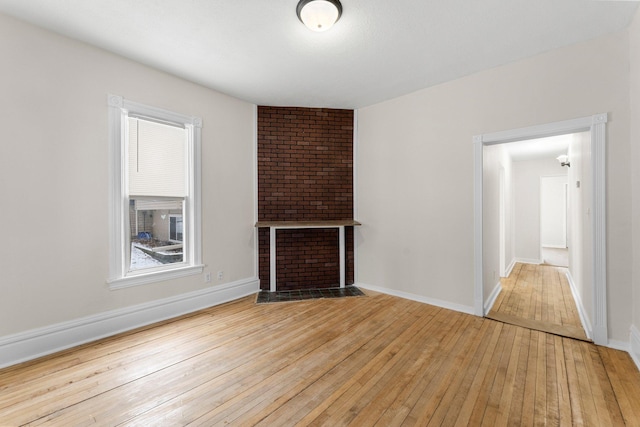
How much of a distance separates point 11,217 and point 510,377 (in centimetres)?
420

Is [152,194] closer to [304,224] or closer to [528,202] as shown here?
[304,224]

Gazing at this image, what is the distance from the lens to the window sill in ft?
9.22

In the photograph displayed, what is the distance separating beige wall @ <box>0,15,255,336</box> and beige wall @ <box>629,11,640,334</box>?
4543mm

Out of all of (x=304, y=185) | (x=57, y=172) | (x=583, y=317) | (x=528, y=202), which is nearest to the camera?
(x=57, y=172)

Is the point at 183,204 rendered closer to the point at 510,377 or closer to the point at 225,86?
the point at 225,86

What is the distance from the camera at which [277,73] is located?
3.21 m

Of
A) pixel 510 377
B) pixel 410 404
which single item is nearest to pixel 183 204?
pixel 410 404

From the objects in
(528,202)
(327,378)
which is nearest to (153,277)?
(327,378)

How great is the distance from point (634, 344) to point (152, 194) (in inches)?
192

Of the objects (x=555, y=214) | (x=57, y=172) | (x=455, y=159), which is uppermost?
(x=455, y=159)

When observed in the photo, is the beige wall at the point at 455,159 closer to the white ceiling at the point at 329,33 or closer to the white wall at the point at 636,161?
the white wall at the point at 636,161

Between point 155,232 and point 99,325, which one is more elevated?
point 155,232

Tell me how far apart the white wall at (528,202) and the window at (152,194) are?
739 centimetres

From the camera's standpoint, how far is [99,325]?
8.77 feet
